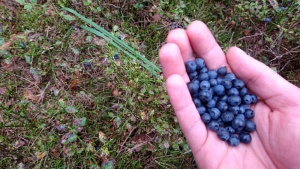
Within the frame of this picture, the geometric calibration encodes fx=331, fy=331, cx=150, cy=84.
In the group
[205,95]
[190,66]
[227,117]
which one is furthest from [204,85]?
[227,117]

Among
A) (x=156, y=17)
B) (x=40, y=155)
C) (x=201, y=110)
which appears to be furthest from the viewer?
(x=156, y=17)

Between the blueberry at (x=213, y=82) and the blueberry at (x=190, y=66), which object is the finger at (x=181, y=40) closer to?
the blueberry at (x=190, y=66)

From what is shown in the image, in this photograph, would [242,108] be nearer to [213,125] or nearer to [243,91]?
[243,91]

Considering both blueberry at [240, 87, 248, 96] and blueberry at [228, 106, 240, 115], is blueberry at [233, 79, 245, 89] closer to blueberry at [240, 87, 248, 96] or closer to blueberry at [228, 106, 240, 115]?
blueberry at [240, 87, 248, 96]

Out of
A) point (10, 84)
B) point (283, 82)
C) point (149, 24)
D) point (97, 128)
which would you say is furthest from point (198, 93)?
point (10, 84)

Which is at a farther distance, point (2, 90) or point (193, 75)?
point (2, 90)

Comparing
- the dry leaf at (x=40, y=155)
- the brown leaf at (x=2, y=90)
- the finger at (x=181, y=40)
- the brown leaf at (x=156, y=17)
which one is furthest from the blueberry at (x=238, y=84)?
the brown leaf at (x=2, y=90)
